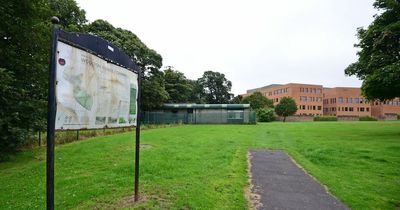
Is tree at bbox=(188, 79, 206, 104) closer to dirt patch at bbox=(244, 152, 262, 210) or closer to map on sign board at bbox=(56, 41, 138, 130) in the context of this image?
dirt patch at bbox=(244, 152, 262, 210)

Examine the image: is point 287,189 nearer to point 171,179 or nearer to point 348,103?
point 171,179

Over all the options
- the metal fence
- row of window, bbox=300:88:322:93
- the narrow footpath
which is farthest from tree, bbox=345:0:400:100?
row of window, bbox=300:88:322:93

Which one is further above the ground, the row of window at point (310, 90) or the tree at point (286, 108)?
the row of window at point (310, 90)

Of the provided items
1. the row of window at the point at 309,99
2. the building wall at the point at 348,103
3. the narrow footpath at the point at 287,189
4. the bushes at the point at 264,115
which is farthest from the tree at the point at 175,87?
the building wall at the point at 348,103

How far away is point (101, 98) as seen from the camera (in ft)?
14.0

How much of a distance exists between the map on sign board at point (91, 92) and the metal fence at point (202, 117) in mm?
36335

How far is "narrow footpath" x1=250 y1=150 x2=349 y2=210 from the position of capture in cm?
529

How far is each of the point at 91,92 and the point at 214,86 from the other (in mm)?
82284

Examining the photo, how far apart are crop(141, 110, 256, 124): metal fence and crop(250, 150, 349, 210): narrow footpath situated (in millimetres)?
33041

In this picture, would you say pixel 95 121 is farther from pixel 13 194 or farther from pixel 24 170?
pixel 24 170

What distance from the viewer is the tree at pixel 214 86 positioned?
8500cm

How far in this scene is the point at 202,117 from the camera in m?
44.3

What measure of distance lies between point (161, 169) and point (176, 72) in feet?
172

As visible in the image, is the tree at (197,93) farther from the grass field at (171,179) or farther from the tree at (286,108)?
the grass field at (171,179)
